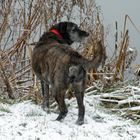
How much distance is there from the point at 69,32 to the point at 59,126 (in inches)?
67.7

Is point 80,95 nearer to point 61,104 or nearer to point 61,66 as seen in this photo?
point 61,104

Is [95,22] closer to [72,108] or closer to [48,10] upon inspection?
[48,10]

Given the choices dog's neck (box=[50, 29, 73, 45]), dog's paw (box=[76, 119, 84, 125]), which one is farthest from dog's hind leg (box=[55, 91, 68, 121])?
dog's neck (box=[50, 29, 73, 45])

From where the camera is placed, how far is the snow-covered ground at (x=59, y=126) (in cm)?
525

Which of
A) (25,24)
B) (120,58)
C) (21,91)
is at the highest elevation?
(25,24)

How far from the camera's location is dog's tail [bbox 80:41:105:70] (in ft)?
18.1

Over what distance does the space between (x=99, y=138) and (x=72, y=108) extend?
1435mm

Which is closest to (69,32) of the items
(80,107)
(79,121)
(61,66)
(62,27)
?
(62,27)

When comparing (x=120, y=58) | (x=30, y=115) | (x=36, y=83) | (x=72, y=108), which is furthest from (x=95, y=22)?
(x=30, y=115)

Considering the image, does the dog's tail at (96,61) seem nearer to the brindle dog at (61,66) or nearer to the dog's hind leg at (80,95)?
the brindle dog at (61,66)

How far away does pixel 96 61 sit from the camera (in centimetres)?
556

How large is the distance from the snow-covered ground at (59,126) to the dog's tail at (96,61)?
0.84 m

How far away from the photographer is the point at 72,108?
6.93 meters

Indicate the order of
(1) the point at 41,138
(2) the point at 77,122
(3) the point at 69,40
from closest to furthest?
(1) the point at 41,138 → (2) the point at 77,122 → (3) the point at 69,40
